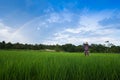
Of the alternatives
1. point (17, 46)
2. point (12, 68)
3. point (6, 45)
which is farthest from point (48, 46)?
point (12, 68)

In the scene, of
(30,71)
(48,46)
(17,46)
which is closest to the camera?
(30,71)

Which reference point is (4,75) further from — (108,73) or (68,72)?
(108,73)

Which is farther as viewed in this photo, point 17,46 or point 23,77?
point 17,46

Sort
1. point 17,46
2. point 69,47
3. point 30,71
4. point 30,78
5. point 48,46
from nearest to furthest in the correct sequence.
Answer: point 30,78, point 30,71, point 69,47, point 17,46, point 48,46

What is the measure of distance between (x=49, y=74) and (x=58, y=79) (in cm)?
15

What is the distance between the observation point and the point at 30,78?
81.1 inches

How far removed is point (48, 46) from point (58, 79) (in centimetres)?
6550

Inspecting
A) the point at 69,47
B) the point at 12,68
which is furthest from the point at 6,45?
the point at 12,68

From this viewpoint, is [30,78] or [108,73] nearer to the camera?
[30,78]

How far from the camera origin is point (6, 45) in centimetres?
6238

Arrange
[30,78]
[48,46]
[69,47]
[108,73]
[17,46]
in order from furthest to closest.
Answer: [48,46]
[17,46]
[69,47]
[108,73]
[30,78]

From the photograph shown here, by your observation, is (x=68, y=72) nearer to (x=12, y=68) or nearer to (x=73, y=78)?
(x=73, y=78)

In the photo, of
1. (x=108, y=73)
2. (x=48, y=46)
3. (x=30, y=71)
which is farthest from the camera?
(x=48, y=46)

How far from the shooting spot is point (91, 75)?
237 cm
